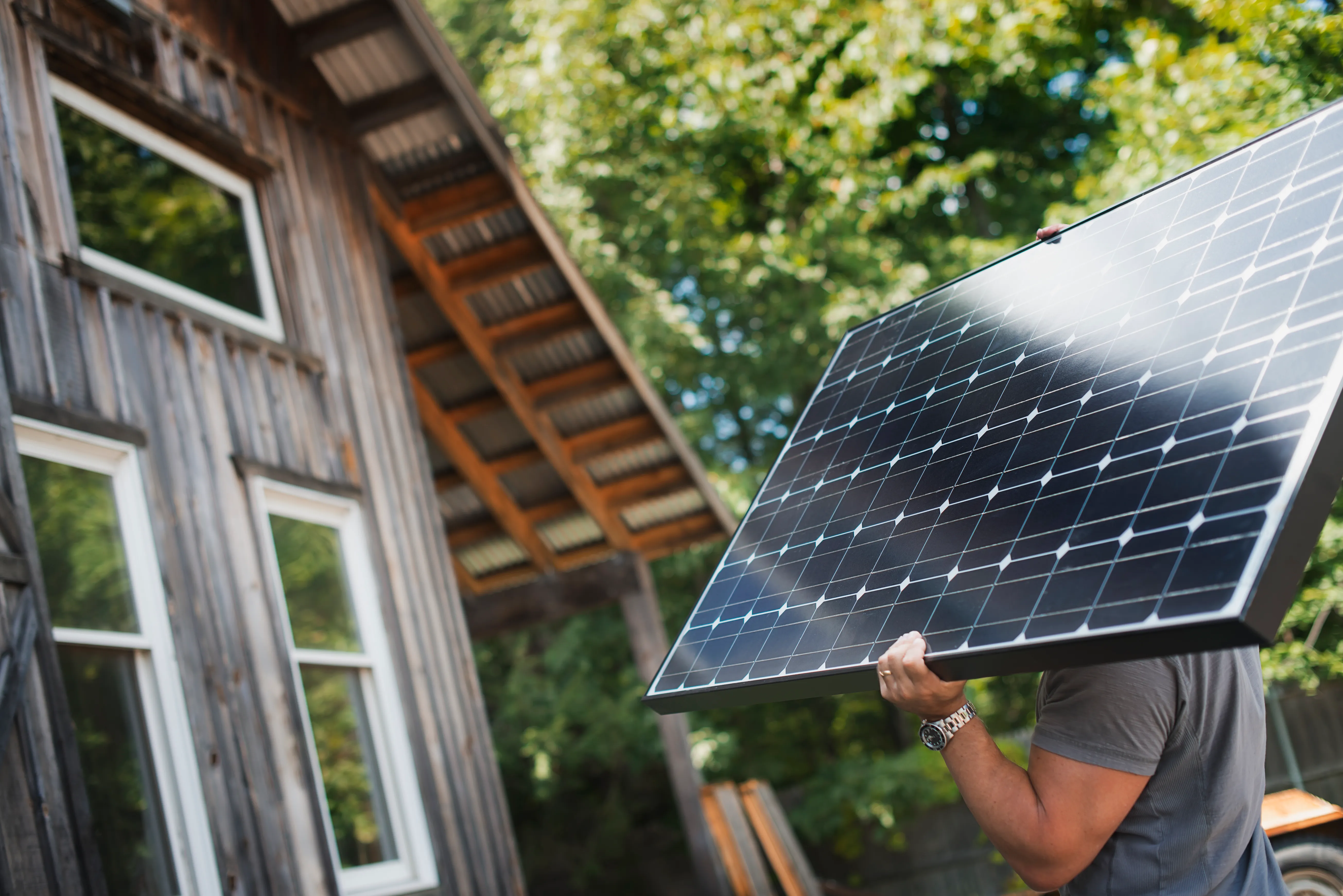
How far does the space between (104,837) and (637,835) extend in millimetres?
13358

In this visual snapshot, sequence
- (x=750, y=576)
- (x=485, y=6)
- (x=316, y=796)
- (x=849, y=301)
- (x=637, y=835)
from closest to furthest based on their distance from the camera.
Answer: (x=750, y=576), (x=316, y=796), (x=849, y=301), (x=637, y=835), (x=485, y=6)

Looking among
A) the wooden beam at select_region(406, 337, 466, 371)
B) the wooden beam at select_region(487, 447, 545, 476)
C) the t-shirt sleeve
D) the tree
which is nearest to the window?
the t-shirt sleeve

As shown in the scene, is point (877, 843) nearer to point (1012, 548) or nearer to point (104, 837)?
point (104, 837)

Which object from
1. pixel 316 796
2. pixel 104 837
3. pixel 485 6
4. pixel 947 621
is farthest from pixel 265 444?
pixel 485 6

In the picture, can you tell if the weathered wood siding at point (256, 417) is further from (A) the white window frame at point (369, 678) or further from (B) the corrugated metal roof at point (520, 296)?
(B) the corrugated metal roof at point (520, 296)

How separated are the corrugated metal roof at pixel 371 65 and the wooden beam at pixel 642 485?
4.46 meters

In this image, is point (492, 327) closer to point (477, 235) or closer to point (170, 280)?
point (477, 235)

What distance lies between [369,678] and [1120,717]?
522cm

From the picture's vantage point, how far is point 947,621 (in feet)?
7.45

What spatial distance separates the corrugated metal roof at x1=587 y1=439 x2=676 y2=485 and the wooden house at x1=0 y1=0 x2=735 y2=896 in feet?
2.09

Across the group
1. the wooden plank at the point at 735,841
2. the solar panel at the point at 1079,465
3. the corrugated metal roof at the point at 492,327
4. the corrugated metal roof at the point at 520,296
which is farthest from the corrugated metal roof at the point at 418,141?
the wooden plank at the point at 735,841

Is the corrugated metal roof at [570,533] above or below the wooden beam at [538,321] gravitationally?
below

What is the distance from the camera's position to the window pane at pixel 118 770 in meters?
4.47

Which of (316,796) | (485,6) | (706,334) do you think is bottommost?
(316,796)
